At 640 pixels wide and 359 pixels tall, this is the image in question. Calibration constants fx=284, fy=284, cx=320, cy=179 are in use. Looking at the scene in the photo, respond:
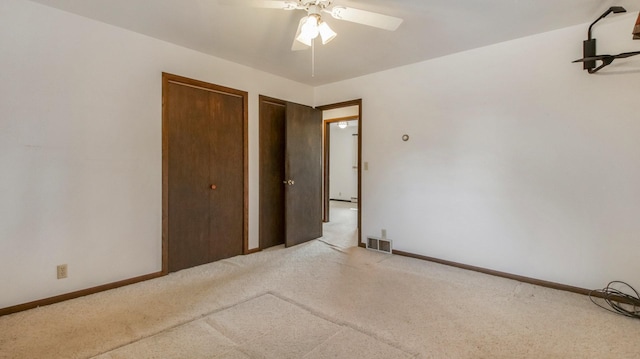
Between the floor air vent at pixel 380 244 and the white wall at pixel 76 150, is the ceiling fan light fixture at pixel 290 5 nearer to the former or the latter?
the white wall at pixel 76 150

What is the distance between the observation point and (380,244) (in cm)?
389

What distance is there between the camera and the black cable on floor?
7.42 ft

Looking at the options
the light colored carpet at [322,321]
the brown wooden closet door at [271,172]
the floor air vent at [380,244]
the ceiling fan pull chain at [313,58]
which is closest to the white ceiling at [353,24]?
the ceiling fan pull chain at [313,58]

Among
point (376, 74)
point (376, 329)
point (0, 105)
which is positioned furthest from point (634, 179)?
point (0, 105)

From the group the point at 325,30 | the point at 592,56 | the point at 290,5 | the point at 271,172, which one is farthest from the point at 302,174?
the point at 592,56

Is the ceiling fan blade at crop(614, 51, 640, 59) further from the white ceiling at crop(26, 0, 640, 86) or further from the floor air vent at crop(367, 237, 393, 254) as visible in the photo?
the floor air vent at crop(367, 237, 393, 254)

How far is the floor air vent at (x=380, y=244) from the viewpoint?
382 cm

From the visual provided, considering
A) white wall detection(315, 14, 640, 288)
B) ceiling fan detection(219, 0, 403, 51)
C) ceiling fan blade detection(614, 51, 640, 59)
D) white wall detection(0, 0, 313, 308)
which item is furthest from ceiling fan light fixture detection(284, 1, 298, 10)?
ceiling fan blade detection(614, 51, 640, 59)

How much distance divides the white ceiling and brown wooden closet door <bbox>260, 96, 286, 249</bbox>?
81 centimetres

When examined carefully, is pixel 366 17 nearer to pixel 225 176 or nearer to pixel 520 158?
pixel 520 158

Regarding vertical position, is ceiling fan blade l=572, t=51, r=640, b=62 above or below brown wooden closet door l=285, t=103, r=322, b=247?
above

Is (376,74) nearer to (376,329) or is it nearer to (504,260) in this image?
(504,260)

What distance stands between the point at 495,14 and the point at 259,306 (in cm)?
314

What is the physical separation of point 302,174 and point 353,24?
7.33 feet
